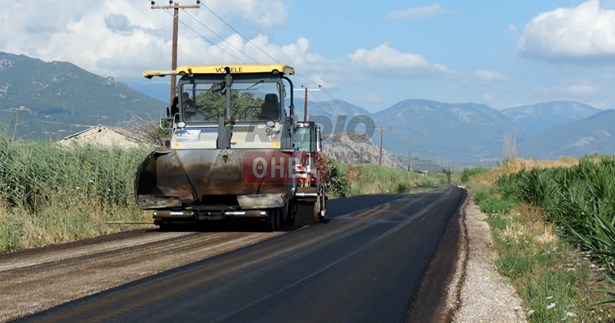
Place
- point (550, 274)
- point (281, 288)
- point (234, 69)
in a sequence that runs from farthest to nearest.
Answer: point (234, 69), point (550, 274), point (281, 288)

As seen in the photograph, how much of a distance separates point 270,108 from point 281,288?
26.9 ft

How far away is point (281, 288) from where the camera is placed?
9.00m

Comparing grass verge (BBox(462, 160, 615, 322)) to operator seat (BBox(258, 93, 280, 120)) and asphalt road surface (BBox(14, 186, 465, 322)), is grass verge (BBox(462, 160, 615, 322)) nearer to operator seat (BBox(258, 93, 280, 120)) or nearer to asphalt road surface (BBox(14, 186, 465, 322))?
asphalt road surface (BBox(14, 186, 465, 322))

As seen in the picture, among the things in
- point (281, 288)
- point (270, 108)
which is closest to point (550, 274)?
point (281, 288)

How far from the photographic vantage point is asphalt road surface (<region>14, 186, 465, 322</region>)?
294 inches

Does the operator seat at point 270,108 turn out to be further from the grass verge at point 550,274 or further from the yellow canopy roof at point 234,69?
the grass verge at point 550,274

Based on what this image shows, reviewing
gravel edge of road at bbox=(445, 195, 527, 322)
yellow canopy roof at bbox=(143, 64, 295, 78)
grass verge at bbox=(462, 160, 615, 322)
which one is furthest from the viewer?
yellow canopy roof at bbox=(143, 64, 295, 78)

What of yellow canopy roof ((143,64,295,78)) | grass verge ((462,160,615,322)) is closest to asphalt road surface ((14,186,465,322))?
grass verge ((462,160,615,322))

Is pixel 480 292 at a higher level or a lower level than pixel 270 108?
lower

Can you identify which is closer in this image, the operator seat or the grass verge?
the grass verge

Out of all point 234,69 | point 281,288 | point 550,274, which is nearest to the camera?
point 281,288

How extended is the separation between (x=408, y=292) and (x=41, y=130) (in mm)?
12054

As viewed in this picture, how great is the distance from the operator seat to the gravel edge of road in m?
5.38

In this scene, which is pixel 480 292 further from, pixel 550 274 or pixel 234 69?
pixel 234 69
